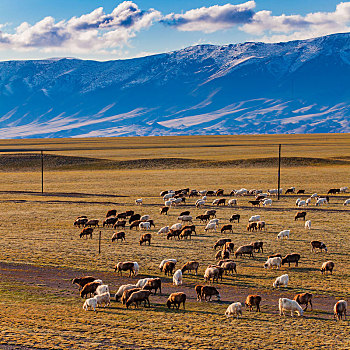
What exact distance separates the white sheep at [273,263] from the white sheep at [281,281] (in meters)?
3.56

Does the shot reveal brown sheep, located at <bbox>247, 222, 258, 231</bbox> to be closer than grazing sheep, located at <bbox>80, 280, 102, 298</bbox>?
No

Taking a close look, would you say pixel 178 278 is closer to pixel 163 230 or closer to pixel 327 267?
pixel 327 267

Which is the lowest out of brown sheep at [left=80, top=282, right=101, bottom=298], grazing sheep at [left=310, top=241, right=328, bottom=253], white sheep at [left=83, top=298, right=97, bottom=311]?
white sheep at [left=83, top=298, right=97, bottom=311]

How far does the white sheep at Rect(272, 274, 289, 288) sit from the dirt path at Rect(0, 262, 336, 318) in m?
0.47

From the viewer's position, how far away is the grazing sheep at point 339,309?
66.6 ft

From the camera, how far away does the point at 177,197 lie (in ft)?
200

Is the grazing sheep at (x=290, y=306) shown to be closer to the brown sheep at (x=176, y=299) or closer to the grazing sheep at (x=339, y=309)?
the grazing sheep at (x=339, y=309)

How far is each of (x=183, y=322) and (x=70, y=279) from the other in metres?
8.81

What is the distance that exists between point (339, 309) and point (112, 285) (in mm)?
10806

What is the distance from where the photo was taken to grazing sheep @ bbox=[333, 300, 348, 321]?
20297 mm

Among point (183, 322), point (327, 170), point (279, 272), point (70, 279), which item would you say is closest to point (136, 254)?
point (70, 279)

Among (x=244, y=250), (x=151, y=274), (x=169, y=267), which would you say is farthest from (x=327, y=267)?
(x=151, y=274)

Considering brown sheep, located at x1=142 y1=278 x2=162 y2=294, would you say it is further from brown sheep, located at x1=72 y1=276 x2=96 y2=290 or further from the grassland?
brown sheep, located at x1=72 y1=276 x2=96 y2=290

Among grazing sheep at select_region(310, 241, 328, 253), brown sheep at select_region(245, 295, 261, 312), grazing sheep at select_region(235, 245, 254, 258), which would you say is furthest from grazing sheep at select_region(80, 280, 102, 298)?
grazing sheep at select_region(310, 241, 328, 253)
